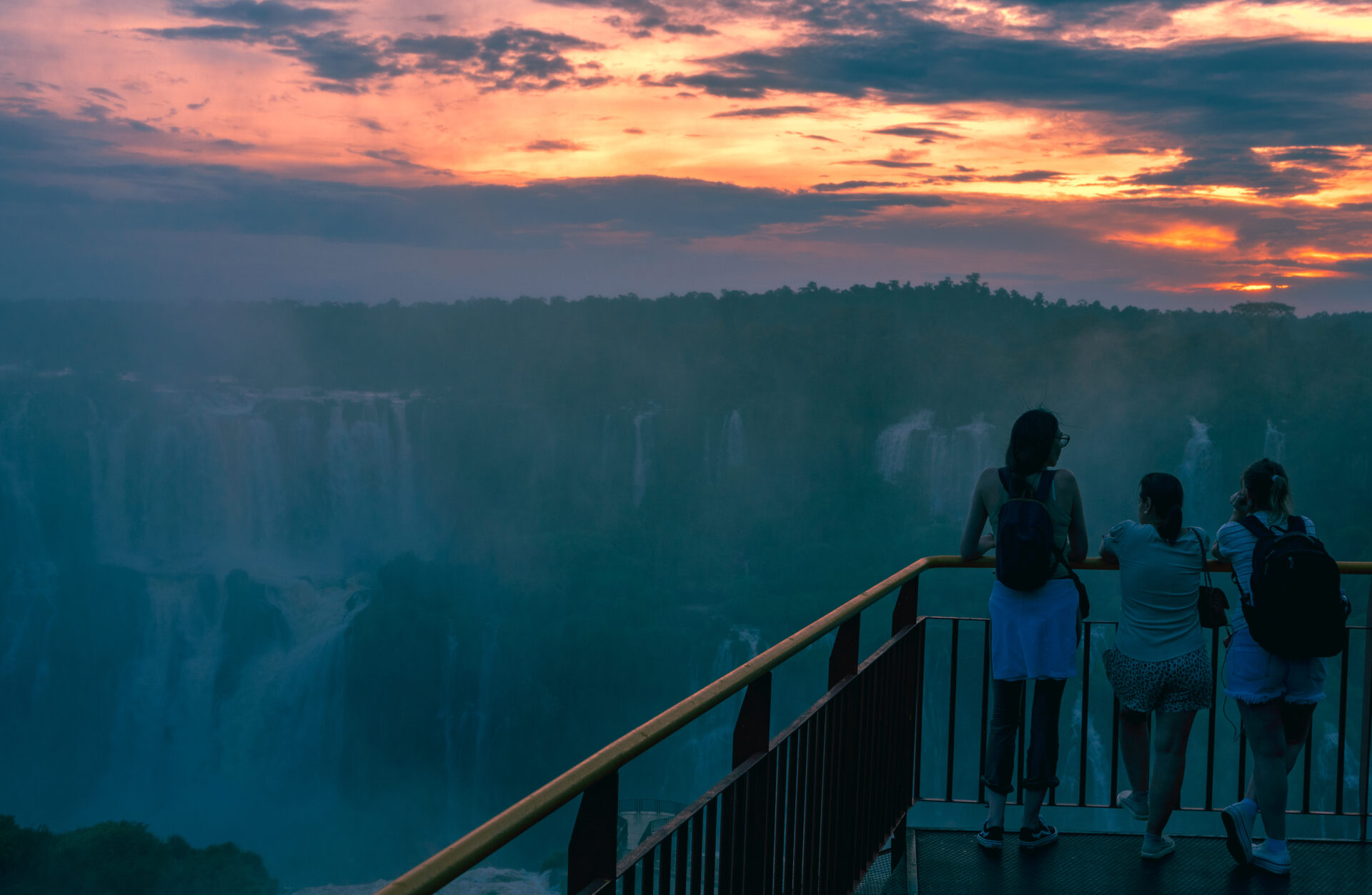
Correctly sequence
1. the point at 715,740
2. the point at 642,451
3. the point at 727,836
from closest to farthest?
the point at 727,836
the point at 715,740
the point at 642,451

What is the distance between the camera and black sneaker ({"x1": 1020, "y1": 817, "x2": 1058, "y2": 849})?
12.9 ft

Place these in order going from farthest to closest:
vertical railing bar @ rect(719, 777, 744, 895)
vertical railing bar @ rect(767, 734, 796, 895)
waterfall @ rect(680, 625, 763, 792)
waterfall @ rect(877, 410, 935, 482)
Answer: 1. waterfall @ rect(877, 410, 935, 482)
2. waterfall @ rect(680, 625, 763, 792)
3. vertical railing bar @ rect(767, 734, 796, 895)
4. vertical railing bar @ rect(719, 777, 744, 895)

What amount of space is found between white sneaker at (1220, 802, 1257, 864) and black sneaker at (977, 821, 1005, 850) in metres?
0.78

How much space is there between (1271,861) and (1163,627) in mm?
999

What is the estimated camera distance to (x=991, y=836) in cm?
391

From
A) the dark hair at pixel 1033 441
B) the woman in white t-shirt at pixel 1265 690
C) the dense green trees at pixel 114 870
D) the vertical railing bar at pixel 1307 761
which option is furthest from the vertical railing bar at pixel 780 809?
the dense green trees at pixel 114 870

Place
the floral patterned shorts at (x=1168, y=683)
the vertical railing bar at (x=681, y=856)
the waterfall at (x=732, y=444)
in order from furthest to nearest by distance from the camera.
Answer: the waterfall at (x=732, y=444) < the floral patterned shorts at (x=1168, y=683) < the vertical railing bar at (x=681, y=856)

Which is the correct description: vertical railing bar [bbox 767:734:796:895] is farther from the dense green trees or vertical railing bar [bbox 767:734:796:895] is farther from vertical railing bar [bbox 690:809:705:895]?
the dense green trees

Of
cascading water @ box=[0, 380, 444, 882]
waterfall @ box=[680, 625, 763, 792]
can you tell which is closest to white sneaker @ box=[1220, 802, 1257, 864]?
waterfall @ box=[680, 625, 763, 792]

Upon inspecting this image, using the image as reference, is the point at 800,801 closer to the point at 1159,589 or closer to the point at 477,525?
the point at 1159,589

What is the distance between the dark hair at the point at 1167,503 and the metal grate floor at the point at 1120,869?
127cm

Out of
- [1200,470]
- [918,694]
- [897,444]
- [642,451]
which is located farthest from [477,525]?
[918,694]

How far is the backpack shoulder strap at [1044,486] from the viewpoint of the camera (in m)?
3.55

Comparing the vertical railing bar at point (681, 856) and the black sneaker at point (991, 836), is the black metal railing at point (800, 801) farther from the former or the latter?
the black sneaker at point (991, 836)
